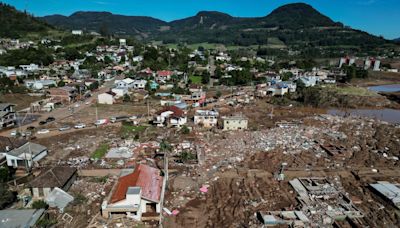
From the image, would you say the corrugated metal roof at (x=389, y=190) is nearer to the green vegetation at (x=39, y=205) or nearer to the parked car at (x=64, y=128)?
the green vegetation at (x=39, y=205)

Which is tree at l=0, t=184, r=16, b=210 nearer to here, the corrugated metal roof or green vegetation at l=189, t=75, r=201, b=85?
the corrugated metal roof

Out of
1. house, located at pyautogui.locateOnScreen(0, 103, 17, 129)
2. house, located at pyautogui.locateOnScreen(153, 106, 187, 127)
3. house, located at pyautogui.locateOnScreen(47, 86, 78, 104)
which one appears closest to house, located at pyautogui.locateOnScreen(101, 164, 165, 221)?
house, located at pyautogui.locateOnScreen(153, 106, 187, 127)

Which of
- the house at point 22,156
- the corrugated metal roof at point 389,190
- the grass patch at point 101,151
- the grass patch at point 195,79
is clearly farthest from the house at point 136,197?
the grass patch at point 195,79

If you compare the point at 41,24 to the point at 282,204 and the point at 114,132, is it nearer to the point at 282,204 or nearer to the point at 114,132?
the point at 114,132

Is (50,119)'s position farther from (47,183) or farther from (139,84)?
(139,84)

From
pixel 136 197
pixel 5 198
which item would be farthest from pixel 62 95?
pixel 136 197

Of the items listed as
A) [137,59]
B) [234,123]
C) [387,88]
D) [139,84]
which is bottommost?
[234,123]
